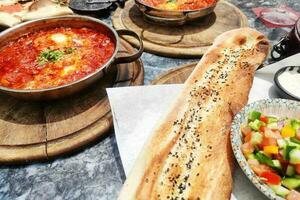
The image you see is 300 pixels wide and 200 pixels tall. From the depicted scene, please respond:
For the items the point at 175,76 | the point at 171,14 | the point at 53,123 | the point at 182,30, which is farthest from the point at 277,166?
the point at 182,30

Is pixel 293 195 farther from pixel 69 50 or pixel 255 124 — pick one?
pixel 69 50

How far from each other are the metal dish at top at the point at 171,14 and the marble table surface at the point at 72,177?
172cm

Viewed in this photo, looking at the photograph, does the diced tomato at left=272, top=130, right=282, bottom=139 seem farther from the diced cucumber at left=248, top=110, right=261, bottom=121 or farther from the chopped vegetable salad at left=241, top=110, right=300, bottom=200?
the diced cucumber at left=248, top=110, right=261, bottom=121

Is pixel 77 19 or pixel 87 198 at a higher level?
pixel 77 19

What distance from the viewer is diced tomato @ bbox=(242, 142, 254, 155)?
2096mm

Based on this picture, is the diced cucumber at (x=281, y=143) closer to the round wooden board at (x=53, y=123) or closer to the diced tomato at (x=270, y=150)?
the diced tomato at (x=270, y=150)

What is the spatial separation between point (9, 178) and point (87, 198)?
592 mm

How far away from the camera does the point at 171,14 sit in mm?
3594

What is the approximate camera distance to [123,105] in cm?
251

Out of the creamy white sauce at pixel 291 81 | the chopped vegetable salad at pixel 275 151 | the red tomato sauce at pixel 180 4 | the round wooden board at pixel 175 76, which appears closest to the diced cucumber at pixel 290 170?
the chopped vegetable salad at pixel 275 151

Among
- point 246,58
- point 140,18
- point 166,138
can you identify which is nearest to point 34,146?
point 166,138

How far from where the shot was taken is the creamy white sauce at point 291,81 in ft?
8.96

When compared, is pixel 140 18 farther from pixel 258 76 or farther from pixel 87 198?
pixel 87 198

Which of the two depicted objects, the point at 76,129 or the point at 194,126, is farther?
the point at 76,129
